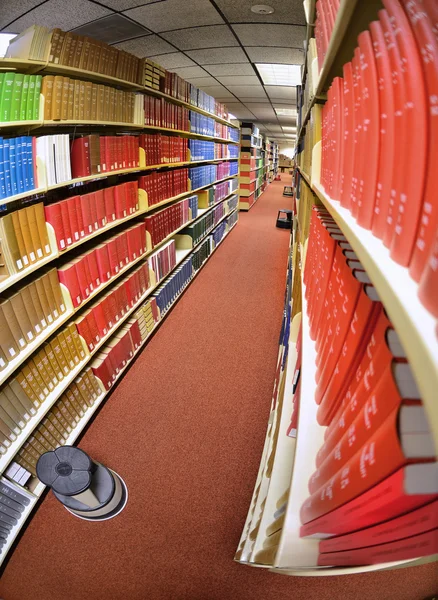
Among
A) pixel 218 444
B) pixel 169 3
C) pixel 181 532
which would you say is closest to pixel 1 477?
pixel 181 532

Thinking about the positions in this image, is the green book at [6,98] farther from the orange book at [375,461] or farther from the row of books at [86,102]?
the orange book at [375,461]

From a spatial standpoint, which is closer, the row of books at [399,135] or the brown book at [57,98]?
the row of books at [399,135]

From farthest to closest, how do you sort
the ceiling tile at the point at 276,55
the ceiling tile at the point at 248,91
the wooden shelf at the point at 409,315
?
the ceiling tile at the point at 248,91 → the ceiling tile at the point at 276,55 → the wooden shelf at the point at 409,315

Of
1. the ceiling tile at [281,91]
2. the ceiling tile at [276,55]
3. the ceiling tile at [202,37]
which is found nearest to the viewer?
the ceiling tile at [202,37]

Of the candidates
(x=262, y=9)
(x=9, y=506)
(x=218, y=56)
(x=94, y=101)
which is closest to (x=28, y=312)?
(x=9, y=506)

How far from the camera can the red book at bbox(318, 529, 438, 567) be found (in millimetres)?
364

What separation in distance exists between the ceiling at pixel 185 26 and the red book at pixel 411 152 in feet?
8.80

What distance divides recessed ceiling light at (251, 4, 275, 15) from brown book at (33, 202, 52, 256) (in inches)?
89.5

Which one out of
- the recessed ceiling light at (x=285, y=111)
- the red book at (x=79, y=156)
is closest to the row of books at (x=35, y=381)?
the red book at (x=79, y=156)

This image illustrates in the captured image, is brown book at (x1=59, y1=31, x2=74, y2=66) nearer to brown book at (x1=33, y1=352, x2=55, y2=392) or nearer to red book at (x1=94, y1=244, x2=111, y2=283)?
red book at (x1=94, y1=244, x2=111, y2=283)

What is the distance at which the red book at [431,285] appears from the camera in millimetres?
298

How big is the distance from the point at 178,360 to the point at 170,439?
82cm

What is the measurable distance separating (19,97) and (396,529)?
1933mm

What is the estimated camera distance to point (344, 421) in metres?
0.55
